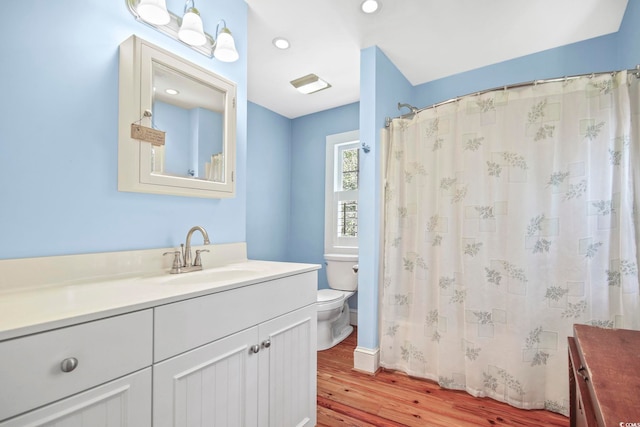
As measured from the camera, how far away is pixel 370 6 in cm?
173

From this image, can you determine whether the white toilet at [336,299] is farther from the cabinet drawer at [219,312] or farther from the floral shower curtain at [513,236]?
the cabinet drawer at [219,312]

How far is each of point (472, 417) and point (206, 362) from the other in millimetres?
1508

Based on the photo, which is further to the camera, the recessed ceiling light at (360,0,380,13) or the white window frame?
the white window frame

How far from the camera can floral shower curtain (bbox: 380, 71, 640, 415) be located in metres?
1.51

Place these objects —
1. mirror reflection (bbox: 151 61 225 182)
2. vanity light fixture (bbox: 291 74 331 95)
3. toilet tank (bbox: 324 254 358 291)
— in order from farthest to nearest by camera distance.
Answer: toilet tank (bbox: 324 254 358 291), vanity light fixture (bbox: 291 74 331 95), mirror reflection (bbox: 151 61 225 182)

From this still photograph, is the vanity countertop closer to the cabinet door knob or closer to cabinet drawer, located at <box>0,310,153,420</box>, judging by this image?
cabinet drawer, located at <box>0,310,153,420</box>

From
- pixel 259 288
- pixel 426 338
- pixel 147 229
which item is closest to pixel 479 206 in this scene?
pixel 426 338

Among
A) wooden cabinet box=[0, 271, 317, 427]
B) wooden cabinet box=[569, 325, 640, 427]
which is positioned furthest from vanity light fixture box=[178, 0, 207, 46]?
A: wooden cabinet box=[569, 325, 640, 427]

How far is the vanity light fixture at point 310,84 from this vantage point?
2.56m

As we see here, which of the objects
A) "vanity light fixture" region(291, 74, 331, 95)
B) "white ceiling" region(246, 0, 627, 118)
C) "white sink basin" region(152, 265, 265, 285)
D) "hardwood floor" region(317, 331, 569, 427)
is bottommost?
"hardwood floor" region(317, 331, 569, 427)

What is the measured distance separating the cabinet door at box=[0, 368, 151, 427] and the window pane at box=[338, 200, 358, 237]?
247 cm

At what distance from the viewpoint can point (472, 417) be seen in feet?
5.21

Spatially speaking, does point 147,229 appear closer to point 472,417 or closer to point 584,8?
point 472,417

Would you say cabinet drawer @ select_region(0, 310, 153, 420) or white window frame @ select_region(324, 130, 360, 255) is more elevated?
white window frame @ select_region(324, 130, 360, 255)
